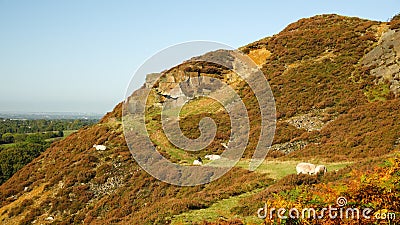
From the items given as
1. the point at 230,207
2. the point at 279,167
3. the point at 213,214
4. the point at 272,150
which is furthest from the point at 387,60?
the point at 213,214

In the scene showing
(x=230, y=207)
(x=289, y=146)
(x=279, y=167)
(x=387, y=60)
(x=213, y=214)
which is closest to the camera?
(x=213, y=214)

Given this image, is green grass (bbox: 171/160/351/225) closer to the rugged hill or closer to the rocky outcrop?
the rugged hill

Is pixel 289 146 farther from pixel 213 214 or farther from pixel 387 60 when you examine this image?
pixel 387 60

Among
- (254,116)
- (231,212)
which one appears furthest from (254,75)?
(231,212)

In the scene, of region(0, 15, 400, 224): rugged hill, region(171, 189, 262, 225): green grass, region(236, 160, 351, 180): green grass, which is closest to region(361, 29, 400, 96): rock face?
region(0, 15, 400, 224): rugged hill

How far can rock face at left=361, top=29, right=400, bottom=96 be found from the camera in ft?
101

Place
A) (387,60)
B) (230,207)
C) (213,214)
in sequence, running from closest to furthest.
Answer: (213,214) < (230,207) < (387,60)

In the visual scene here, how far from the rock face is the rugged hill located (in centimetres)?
12

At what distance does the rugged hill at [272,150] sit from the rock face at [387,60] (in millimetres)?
120

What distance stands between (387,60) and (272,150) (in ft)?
53.0

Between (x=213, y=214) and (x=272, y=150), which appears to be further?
(x=272, y=150)

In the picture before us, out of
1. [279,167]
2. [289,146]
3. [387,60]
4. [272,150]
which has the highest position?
[387,60]

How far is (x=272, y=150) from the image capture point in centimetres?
2606

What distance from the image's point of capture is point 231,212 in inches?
539
